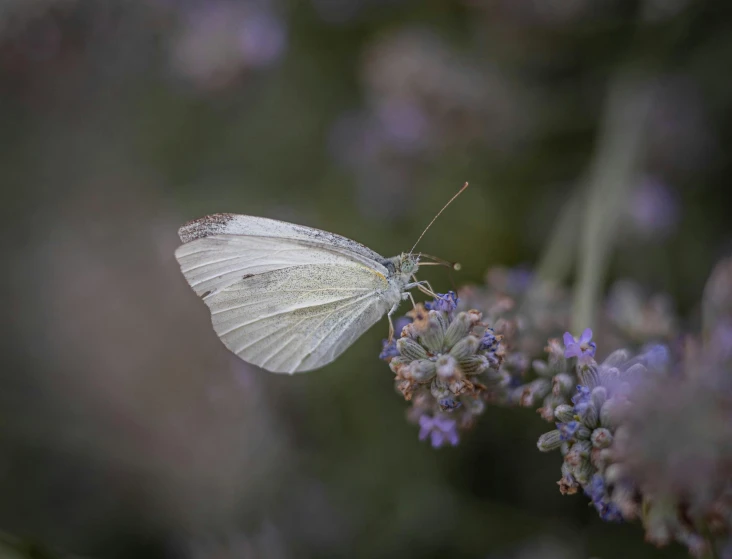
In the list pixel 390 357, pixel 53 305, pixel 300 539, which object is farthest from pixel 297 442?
pixel 53 305

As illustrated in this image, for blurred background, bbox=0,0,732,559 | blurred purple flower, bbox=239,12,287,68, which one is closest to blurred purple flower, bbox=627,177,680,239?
blurred background, bbox=0,0,732,559

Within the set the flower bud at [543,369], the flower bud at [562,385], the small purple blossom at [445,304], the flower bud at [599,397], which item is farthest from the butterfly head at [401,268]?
the flower bud at [599,397]

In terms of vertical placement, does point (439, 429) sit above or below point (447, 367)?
below

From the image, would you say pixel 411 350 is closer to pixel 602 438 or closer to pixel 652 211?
pixel 602 438

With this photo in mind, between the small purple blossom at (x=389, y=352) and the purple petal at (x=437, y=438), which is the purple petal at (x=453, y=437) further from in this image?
the small purple blossom at (x=389, y=352)

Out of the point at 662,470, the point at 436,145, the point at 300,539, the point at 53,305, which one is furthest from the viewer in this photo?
the point at 53,305

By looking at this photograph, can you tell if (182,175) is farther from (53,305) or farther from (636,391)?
(636,391)

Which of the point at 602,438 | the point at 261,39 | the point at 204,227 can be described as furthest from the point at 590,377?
the point at 261,39
